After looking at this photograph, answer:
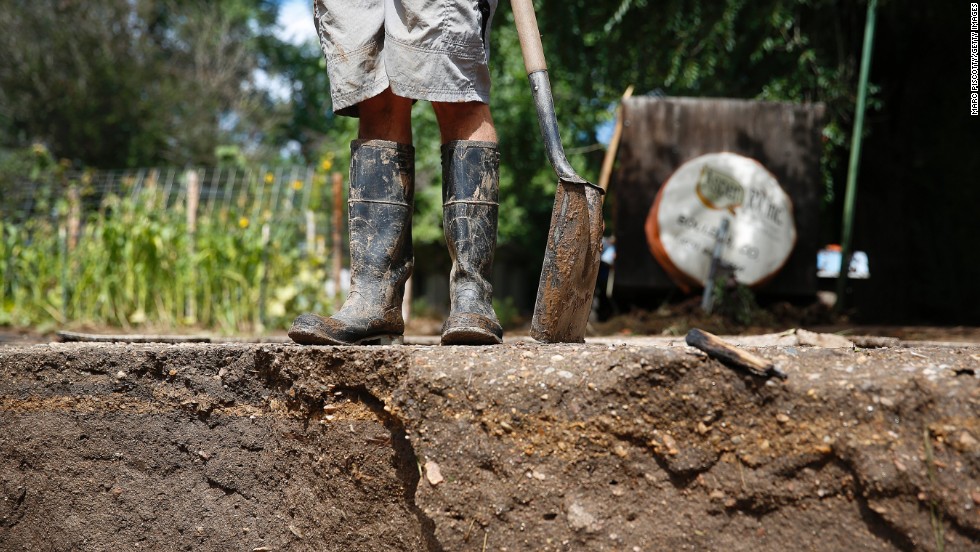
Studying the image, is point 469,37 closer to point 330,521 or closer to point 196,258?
point 330,521

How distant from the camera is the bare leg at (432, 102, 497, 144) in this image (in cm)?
209

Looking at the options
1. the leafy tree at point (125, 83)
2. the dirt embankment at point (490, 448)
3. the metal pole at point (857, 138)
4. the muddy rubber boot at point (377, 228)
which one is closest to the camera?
the dirt embankment at point (490, 448)

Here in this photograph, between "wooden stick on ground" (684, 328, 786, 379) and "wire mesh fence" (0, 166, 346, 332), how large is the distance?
4357mm

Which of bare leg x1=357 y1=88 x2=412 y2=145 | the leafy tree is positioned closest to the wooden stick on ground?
bare leg x1=357 y1=88 x2=412 y2=145

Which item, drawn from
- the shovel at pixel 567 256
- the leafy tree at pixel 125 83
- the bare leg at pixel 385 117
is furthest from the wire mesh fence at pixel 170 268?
the leafy tree at pixel 125 83

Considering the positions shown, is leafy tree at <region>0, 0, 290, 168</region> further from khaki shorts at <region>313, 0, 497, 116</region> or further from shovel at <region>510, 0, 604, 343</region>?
shovel at <region>510, 0, 604, 343</region>

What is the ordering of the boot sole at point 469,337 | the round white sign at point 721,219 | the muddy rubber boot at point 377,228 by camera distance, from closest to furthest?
the boot sole at point 469,337
the muddy rubber boot at point 377,228
the round white sign at point 721,219

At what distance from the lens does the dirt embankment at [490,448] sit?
143 centimetres

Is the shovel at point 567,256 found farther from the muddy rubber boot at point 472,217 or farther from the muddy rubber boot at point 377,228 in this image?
the muddy rubber boot at point 377,228

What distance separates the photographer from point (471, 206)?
2043 mm

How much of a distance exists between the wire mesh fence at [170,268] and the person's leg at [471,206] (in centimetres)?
366

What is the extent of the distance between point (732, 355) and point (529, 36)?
3.10ft

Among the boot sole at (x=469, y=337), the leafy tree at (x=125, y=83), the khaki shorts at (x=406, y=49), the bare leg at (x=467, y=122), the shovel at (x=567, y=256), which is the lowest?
the boot sole at (x=469, y=337)

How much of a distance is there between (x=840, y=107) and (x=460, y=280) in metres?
4.96
